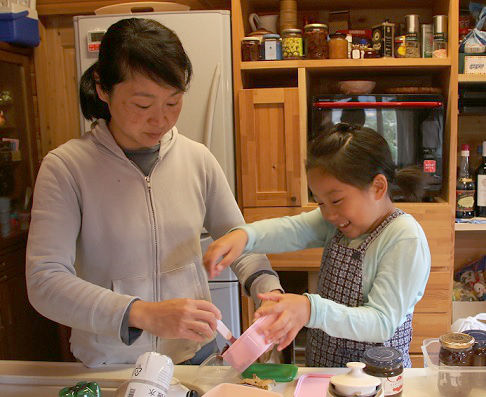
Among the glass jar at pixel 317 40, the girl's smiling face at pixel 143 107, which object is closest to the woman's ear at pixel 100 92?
the girl's smiling face at pixel 143 107

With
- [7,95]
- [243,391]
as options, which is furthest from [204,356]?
[7,95]

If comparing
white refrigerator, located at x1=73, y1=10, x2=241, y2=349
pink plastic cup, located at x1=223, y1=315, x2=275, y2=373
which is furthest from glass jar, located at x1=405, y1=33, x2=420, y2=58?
pink plastic cup, located at x1=223, y1=315, x2=275, y2=373

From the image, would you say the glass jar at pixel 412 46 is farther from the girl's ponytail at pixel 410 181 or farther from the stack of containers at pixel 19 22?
the stack of containers at pixel 19 22

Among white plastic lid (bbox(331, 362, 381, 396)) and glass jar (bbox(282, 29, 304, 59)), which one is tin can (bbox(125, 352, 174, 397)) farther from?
Result: glass jar (bbox(282, 29, 304, 59))

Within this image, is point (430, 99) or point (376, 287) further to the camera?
point (430, 99)

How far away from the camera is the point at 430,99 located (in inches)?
87.2

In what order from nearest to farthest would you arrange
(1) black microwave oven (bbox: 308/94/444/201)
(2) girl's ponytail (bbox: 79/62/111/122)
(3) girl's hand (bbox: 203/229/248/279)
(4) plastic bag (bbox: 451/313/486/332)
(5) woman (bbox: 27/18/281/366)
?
1. (5) woman (bbox: 27/18/281/366)
2. (3) girl's hand (bbox: 203/229/248/279)
3. (2) girl's ponytail (bbox: 79/62/111/122)
4. (4) plastic bag (bbox: 451/313/486/332)
5. (1) black microwave oven (bbox: 308/94/444/201)

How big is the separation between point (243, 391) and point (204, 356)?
321mm

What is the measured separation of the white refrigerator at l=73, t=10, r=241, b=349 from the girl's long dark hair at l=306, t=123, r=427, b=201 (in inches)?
44.9

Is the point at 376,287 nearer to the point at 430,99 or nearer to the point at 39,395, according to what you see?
the point at 39,395

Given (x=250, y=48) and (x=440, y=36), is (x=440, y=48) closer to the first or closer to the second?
(x=440, y=36)

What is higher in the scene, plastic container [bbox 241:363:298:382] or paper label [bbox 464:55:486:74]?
paper label [bbox 464:55:486:74]

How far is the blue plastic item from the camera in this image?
2.48 m

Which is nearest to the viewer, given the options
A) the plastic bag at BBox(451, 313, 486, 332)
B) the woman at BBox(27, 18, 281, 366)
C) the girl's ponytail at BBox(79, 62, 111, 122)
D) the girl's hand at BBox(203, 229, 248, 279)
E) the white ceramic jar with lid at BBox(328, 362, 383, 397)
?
the white ceramic jar with lid at BBox(328, 362, 383, 397)
